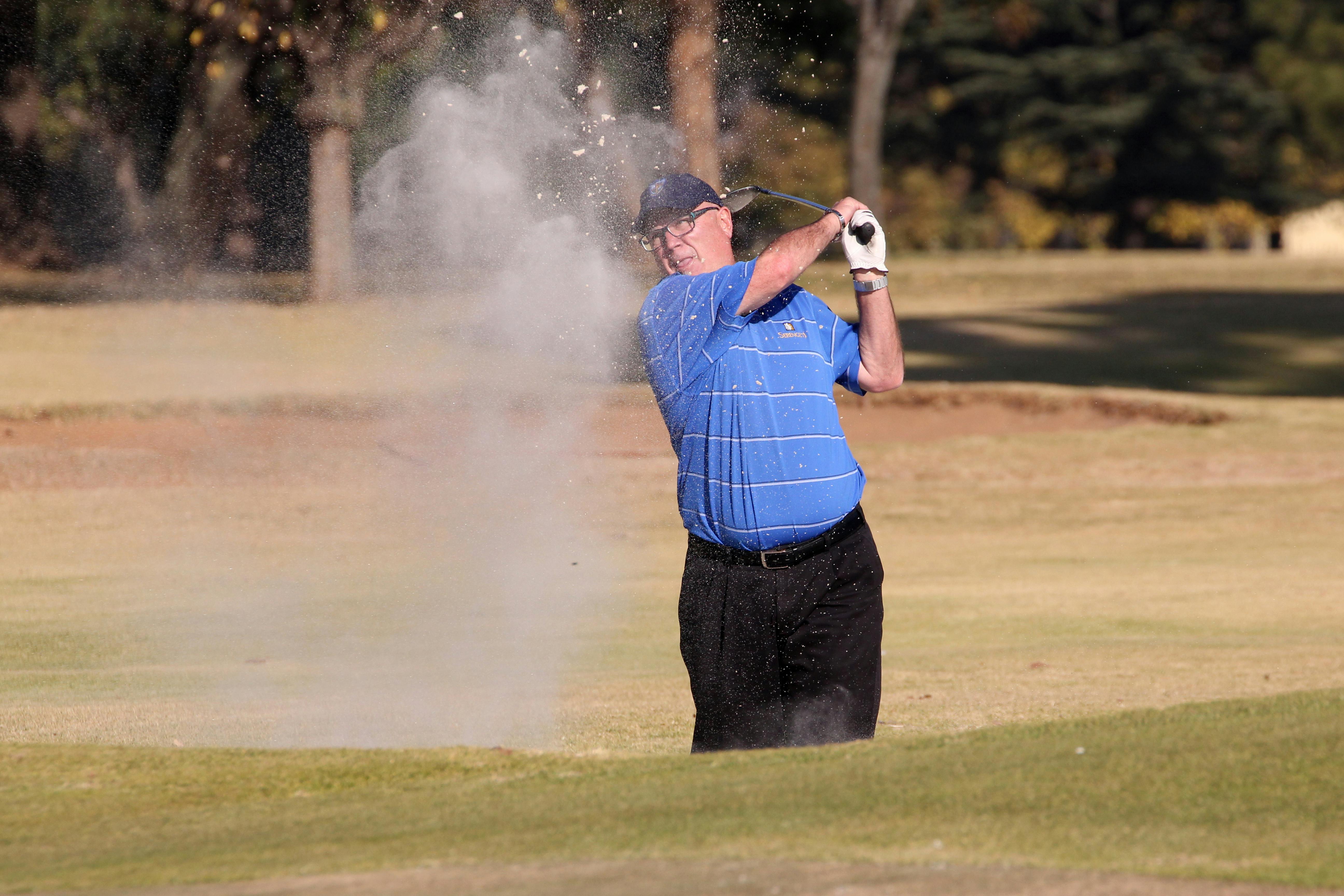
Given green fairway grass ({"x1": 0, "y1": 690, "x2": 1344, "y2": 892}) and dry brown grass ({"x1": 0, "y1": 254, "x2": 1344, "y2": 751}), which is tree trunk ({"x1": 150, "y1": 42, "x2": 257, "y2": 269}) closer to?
dry brown grass ({"x1": 0, "y1": 254, "x2": 1344, "y2": 751})

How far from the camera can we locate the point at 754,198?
5.72 m

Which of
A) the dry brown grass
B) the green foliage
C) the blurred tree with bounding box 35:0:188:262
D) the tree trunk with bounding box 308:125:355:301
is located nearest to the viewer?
the dry brown grass

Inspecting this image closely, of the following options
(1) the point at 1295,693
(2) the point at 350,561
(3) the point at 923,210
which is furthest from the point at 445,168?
(3) the point at 923,210

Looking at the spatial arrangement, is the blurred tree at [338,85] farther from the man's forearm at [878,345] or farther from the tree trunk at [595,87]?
the man's forearm at [878,345]

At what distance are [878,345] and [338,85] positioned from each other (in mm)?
19344

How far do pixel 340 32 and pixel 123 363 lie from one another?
473 centimetres

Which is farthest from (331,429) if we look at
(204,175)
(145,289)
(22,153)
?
(22,153)

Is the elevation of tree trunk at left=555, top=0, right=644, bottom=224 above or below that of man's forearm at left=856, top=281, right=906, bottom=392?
above

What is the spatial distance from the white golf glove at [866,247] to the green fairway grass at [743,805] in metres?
1.29

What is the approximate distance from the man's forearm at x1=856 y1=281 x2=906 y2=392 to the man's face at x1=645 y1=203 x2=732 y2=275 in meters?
0.42

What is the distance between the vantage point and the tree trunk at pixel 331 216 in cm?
2425

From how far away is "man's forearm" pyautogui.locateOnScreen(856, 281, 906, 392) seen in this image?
5.28 m

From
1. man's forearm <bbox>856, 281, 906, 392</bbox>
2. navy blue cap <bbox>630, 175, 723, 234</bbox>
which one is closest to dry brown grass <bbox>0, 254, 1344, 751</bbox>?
man's forearm <bbox>856, 281, 906, 392</bbox>

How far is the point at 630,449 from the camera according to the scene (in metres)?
15.9
